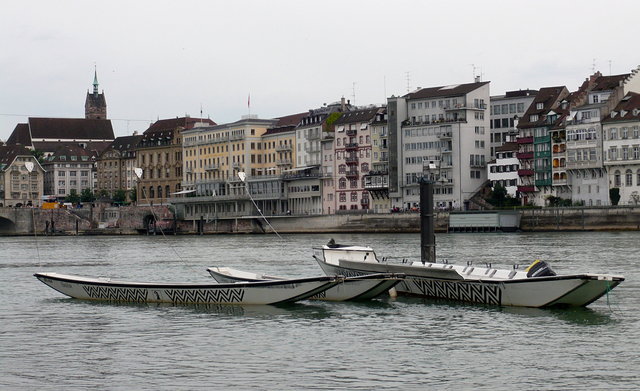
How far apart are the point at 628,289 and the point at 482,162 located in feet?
310

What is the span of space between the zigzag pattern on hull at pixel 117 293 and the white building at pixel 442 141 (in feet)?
310

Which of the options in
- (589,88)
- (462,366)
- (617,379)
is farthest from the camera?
(589,88)

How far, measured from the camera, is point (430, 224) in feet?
160

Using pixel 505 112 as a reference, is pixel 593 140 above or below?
below

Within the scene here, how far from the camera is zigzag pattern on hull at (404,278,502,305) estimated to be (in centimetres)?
4081

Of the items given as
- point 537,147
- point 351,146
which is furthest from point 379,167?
point 537,147

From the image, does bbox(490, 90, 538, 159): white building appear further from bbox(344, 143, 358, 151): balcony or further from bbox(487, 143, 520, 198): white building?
bbox(344, 143, 358, 151): balcony

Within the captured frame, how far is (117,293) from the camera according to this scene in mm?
44625

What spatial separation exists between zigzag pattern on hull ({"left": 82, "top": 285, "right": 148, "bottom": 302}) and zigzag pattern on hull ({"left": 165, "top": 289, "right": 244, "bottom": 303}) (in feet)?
3.76

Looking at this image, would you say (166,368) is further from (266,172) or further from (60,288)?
(266,172)

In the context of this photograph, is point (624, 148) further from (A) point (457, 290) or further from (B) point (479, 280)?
(B) point (479, 280)

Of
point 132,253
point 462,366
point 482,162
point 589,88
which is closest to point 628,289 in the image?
point 462,366

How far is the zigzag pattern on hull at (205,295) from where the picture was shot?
41594 millimetres

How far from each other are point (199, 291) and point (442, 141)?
100 metres
